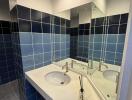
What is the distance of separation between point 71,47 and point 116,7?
89 cm

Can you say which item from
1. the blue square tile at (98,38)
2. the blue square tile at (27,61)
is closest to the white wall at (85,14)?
the blue square tile at (98,38)

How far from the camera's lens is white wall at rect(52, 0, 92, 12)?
1.20 metres

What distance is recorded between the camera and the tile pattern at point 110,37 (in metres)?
0.56

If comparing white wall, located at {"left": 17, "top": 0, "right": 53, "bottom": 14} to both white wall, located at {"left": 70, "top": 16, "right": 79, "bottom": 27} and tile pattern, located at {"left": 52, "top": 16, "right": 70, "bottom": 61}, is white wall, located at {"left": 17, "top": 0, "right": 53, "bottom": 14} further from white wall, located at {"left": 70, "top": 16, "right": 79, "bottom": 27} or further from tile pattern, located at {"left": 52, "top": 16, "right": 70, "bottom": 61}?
white wall, located at {"left": 70, "top": 16, "right": 79, "bottom": 27}

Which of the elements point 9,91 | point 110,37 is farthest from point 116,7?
point 9,91

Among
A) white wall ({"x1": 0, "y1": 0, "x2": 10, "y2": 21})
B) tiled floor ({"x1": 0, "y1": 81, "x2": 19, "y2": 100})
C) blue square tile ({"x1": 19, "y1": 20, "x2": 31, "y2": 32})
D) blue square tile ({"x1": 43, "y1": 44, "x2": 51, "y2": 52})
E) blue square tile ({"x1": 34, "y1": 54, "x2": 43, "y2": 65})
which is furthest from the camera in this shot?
white wall ({"x1": 0, "y1": 0, "x2": 10, "y2": 21})

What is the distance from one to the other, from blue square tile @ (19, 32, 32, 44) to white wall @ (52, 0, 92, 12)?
26.4 inches

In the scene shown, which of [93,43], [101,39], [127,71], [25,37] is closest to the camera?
[127,71]

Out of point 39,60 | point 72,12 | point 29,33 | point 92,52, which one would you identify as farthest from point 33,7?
point 92,52

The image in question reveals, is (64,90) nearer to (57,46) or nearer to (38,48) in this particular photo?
(38,48)

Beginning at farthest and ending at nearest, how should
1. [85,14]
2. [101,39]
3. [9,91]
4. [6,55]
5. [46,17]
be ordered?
1. [6,55]
2. [9,91]
3. [46,17]
4. [85,14]
5. [101,39]

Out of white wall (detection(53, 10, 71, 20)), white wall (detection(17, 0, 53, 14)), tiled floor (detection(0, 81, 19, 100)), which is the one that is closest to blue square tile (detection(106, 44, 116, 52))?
white wall (detection(53, 10, 71, 20))

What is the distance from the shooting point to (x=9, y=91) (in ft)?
6.68

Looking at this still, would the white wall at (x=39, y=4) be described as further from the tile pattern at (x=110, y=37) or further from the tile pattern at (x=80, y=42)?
the tile pattern at (x=110, y=37)
